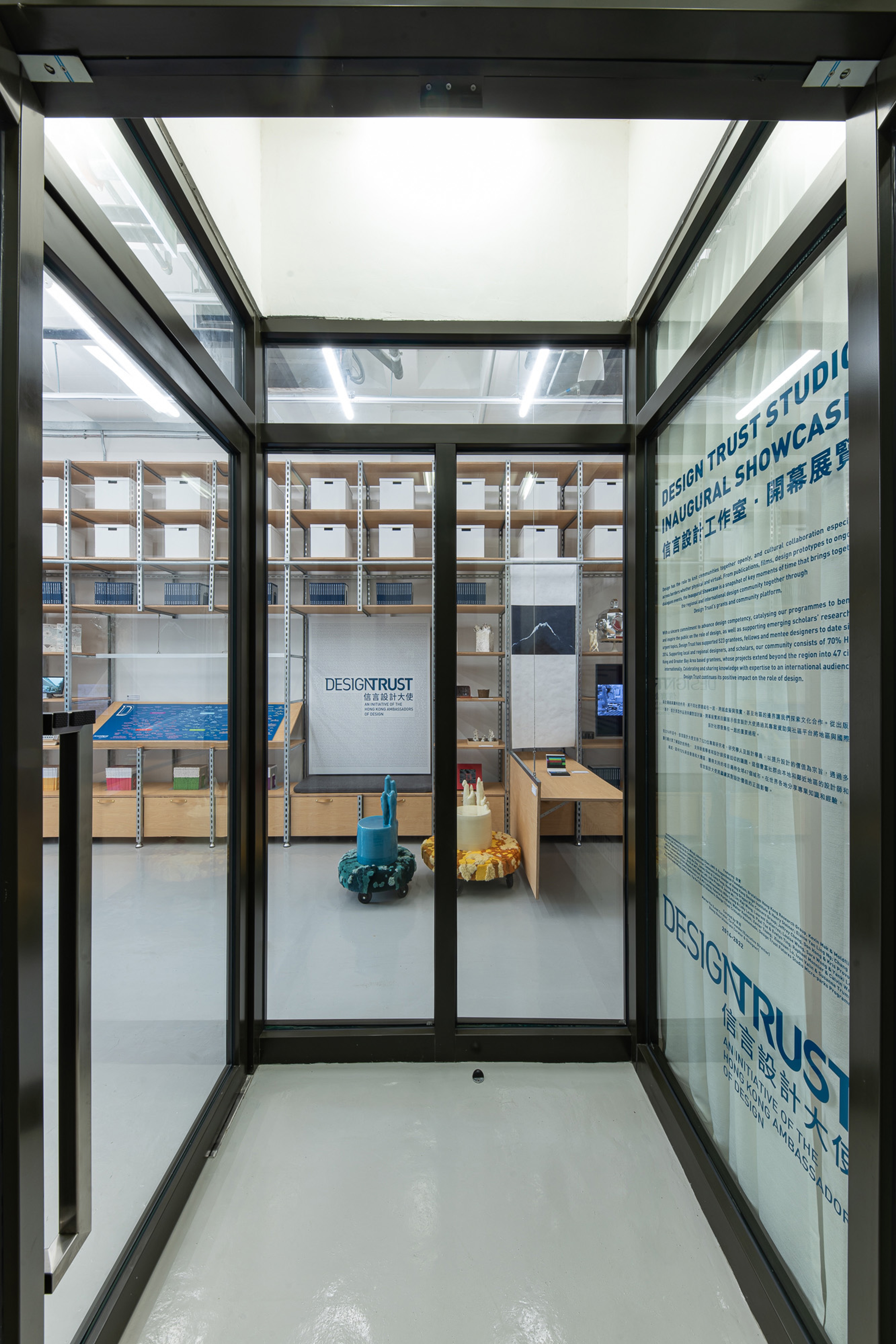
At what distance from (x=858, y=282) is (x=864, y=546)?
386 mm

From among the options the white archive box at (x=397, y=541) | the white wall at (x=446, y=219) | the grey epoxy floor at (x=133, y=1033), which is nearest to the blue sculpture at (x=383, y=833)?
the grey epoxy floor at (x=133, y=1033)

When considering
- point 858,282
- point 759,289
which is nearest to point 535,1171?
point 858,282

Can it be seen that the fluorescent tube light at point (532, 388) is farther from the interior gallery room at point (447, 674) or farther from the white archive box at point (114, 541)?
the white archive box at point (114, 541)

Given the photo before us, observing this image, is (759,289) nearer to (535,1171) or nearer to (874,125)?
(874,125)

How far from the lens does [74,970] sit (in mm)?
979

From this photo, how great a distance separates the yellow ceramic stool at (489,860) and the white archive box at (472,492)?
130 cm

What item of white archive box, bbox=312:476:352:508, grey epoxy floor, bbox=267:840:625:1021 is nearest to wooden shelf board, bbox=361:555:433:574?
white archive box, bbox=312:476:352:508

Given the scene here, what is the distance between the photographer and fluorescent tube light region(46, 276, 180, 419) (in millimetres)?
1130

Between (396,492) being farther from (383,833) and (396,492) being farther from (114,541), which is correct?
(383,833)

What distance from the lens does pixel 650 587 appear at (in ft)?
7.04

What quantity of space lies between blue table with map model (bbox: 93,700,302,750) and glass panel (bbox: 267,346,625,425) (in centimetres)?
117

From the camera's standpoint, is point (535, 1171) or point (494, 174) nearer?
point (535, 1171)

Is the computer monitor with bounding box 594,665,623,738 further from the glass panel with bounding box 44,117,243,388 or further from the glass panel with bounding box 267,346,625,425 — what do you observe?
the glass panel with bounding box 44,117,243,388

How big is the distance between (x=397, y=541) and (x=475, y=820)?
3.76ft
